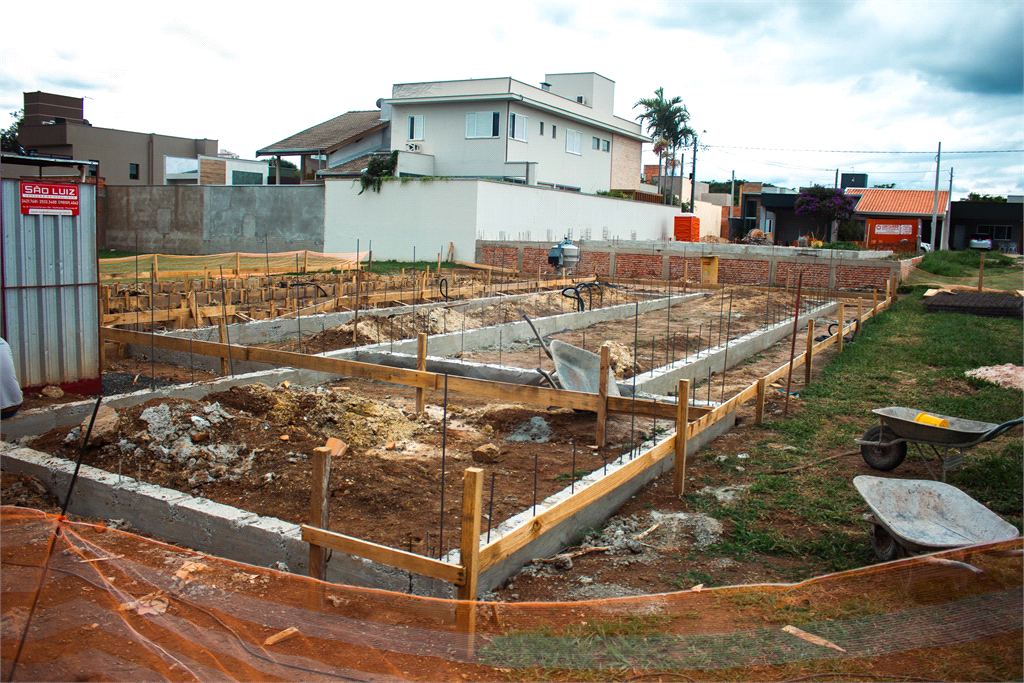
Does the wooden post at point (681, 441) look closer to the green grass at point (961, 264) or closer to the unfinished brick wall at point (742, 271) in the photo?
the unfinished brick wall at point (742, 271)

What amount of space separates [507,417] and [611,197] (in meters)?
35.3

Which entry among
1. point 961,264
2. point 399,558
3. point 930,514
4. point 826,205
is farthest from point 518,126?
point 399,558

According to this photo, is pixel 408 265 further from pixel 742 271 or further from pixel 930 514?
pixel 930 514

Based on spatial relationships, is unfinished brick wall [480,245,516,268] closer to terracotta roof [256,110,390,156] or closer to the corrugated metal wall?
terracotta roof [256,110,390,156]

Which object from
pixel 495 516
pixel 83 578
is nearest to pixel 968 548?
pixel 495 516

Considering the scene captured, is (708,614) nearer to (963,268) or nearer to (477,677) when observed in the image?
(477,677)

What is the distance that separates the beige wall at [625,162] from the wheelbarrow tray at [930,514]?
1738 inches

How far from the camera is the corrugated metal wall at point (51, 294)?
7.75 metres

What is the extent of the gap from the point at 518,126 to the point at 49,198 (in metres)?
31.7

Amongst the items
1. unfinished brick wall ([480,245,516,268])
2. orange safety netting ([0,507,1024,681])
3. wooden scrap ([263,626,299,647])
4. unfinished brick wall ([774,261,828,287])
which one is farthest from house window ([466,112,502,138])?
wooden scrap ([263,626,299,647])

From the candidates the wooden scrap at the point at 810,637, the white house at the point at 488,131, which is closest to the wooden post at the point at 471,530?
the wooden scrap at the point at 810,637

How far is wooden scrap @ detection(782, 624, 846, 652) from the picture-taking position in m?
3.53

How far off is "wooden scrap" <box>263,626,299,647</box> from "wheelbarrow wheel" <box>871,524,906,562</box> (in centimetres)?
360

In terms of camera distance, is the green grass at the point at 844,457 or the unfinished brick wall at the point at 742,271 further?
the unfinished brick wall at the point at 742,271
